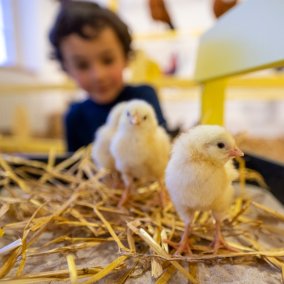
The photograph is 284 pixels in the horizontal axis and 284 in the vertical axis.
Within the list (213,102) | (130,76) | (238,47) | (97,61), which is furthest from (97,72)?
(130,76)

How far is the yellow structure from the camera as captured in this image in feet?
1.82

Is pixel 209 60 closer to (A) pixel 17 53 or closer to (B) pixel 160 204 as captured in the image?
(B) pixel 160 204

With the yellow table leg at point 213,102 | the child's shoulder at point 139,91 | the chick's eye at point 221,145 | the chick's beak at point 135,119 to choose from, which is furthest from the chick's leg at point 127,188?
the child's shoulder at point 139,91

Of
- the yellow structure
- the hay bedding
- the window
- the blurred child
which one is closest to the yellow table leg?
the yellow structure

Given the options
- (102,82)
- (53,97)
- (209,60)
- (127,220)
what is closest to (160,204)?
(127,220)

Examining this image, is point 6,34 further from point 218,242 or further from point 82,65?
point 218,242

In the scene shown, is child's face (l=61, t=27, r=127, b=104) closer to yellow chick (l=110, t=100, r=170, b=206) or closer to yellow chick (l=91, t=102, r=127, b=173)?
yellow chick (l=91, t=102, r=127, b=173)

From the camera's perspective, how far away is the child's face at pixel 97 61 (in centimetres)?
122

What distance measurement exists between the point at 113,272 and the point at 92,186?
1.23ft

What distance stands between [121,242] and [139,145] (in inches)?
8.0

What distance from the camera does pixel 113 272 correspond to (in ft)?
1.58

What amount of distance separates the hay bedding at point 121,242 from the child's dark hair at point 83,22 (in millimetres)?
688

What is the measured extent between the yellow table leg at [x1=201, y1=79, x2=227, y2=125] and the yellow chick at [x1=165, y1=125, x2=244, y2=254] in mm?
486

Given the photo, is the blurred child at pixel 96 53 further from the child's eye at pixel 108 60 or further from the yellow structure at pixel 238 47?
the yellow structure at pixel 238 47
